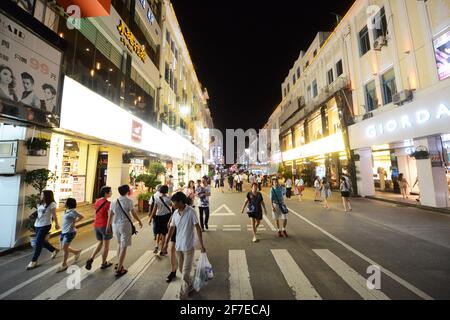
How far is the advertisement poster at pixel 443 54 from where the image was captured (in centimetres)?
1054

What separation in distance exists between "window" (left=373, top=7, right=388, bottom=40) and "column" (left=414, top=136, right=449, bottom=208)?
8.41 m

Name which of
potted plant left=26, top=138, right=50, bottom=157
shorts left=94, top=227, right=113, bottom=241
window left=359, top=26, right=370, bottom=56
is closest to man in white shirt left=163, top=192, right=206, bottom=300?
shorts left=94, top=227, right=113, bottom=241

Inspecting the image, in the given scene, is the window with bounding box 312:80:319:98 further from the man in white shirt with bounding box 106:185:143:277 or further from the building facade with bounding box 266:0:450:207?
the man in white shirt with bounding box 106:185:143:277

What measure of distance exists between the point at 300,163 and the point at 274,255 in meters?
27.8

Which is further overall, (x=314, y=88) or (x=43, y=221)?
(x=314, y=88)

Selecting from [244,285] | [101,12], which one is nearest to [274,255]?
[244,285]

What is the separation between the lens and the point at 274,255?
5.82 meters

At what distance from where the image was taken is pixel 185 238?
13.1 feet

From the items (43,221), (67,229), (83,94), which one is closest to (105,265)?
(67,229)

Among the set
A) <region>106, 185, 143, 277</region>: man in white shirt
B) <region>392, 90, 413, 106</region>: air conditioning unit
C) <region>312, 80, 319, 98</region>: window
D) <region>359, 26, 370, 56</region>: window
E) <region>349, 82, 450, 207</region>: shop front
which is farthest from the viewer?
<region>312, 80, 319, 98</region>: window

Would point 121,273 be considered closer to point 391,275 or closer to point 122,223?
point 122,223

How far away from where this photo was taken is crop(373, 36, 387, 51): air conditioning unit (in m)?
14.6

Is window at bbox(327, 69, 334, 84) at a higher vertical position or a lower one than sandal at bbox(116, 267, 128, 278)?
higher

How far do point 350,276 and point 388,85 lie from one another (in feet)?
51.5
